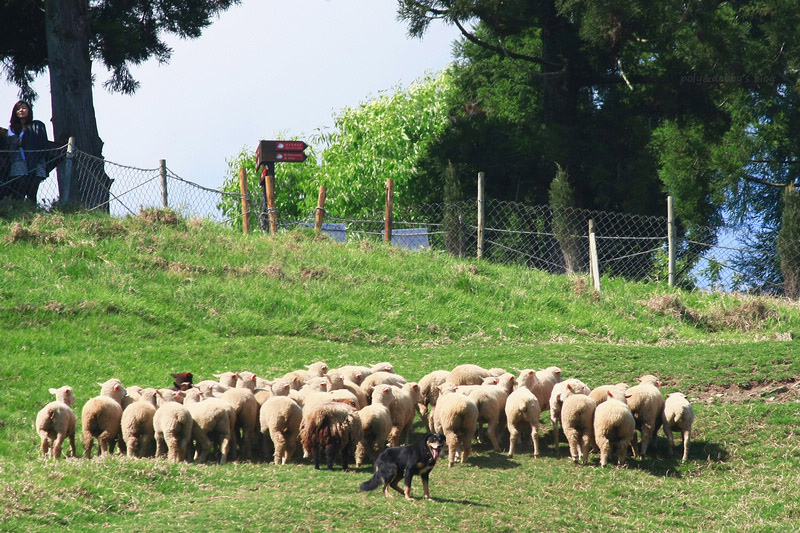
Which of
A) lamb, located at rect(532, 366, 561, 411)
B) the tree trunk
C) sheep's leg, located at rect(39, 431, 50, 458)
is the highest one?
the tree trunk

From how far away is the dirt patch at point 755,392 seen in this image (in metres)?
12.8

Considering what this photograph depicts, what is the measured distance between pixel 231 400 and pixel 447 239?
1517 cm

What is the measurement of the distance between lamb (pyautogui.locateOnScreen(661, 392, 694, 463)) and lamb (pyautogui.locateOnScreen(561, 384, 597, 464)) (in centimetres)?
94

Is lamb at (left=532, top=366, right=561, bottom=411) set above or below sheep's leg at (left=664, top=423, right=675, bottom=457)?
above

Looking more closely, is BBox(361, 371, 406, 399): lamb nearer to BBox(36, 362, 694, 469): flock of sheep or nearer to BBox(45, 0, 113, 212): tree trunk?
BBox(36, 362, 694, 469): flock of sheep

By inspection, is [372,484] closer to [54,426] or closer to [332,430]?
[332,430]

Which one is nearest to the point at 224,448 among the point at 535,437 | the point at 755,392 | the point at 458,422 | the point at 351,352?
the point at 458,422

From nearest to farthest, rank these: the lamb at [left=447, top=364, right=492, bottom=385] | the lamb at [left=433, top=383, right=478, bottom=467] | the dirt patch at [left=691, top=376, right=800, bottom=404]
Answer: the lamb at [left=433, top=383, right=478, bottom=467] → the lamb at [left=447, top=364, right=492, bottom=385] → the dirt patch at [left=691, top=376, right=800, bottom=404]

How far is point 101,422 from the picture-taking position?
413 inches

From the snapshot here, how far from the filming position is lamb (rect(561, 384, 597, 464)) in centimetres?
1033

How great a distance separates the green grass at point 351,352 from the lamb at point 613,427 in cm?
33

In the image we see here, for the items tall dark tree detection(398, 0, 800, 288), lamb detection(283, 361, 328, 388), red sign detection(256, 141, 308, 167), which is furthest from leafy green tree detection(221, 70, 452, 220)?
lamb detection(283, 361, 328, 388)

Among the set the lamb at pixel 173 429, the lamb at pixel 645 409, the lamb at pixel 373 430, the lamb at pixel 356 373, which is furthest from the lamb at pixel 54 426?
the lamb at pixel 645 409

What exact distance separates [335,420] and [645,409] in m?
3.57
